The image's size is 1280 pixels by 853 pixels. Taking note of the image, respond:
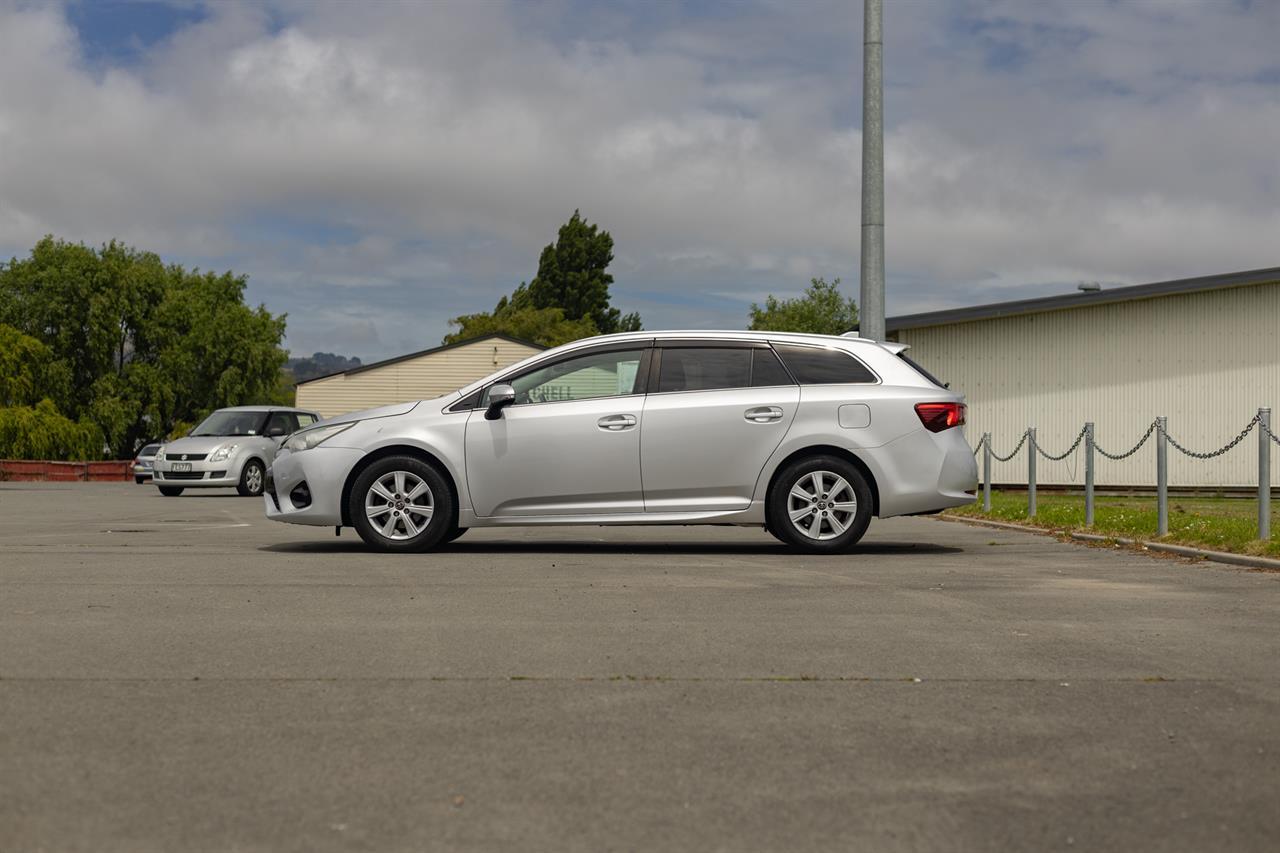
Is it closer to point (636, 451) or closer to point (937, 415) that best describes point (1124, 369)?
point (937, 415)

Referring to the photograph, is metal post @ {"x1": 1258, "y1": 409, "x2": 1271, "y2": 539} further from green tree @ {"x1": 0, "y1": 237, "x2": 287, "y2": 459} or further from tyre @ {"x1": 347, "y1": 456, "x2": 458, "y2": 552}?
green tree @ {"x1": 0, "y1": 237, "x2": 287, "y2": 459}

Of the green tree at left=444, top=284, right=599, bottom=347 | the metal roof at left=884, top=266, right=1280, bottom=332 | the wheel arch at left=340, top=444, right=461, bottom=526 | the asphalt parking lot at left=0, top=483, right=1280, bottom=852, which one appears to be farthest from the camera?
the green tree at left=444, top=284, right=599, bottom=347

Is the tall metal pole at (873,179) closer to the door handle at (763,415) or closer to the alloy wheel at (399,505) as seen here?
the door handle at (763,415)

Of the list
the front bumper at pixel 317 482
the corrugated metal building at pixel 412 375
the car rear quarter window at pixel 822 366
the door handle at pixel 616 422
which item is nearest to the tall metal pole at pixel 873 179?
the car rear quarter window at pixel 822 366

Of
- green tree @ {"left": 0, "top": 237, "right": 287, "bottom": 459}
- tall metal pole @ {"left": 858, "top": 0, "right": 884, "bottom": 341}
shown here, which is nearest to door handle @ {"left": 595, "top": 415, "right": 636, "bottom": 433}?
tall metal pole @ {"left": 858, "top": 0, "right": 884, "bottom": 341}

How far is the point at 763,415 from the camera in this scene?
1175 cm

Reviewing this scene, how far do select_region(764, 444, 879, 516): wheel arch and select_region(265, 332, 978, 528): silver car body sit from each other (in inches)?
0.9

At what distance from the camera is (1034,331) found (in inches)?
1104

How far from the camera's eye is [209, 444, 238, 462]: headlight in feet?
89.2

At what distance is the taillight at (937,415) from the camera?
11.9 m

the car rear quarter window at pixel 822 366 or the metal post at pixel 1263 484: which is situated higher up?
the car rear quarter window at pixel 822 366

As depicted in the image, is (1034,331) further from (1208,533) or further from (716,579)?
(716,579)

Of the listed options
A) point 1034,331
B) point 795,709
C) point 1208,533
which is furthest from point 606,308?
point 795,709

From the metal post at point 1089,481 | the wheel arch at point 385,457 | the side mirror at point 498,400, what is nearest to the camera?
the side mirror at point 498,400
